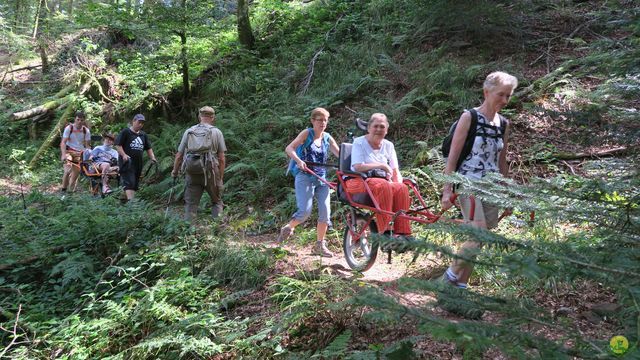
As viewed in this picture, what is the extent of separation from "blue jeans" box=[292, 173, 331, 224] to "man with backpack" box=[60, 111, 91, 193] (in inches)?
280

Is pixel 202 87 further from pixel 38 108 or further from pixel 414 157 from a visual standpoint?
pixel 414 157

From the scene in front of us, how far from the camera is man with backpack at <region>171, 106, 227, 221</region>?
→ 277 inches

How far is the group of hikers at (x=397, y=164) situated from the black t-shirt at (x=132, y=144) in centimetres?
445

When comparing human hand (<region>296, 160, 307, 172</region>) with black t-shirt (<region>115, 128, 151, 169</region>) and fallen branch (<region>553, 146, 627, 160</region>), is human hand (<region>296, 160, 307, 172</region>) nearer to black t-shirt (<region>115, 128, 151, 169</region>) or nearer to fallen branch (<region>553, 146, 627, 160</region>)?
fallen branch (<region>553, 146, 627, 160</region>)

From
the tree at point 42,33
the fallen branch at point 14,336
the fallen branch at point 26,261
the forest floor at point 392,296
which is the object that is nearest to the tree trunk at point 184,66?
the fallen branch at point 26,261

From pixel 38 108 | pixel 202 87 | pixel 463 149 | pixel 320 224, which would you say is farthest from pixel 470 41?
pixel 38 108

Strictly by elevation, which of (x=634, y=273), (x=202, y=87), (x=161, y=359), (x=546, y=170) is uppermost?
(x=202, y=87)

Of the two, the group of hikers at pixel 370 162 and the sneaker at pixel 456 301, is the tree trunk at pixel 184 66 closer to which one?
the group of hikers at pixel 370 162

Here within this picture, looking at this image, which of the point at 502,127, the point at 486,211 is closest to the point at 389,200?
the point at 486,211

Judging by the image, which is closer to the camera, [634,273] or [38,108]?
[634,273]

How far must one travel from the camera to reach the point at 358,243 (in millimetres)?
5668

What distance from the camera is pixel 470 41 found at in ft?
33.1

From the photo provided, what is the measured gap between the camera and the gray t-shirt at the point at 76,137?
10967 millimetres

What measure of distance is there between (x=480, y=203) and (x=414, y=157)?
171 inches
